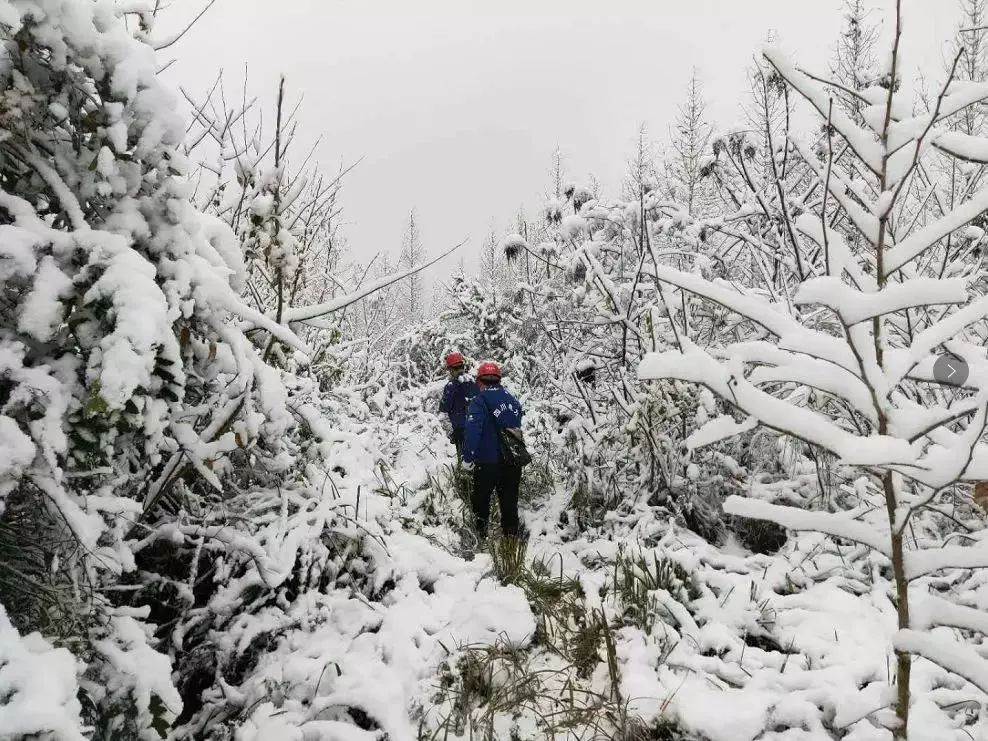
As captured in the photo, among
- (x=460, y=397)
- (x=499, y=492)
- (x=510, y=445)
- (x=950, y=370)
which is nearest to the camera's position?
(x=950, y=370)

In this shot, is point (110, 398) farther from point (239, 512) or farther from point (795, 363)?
point (795, 363)

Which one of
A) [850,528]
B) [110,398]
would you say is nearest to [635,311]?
[850,528]

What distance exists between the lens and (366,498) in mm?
3365

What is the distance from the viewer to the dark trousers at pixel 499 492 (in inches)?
196

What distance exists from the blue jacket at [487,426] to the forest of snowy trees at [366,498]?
29.4 inches

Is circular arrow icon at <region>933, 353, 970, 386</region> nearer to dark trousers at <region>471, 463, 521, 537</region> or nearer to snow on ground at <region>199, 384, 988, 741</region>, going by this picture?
snow on ground at <region>199, 384, 988, 741</region>

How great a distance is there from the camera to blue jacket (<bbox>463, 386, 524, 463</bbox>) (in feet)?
16.0

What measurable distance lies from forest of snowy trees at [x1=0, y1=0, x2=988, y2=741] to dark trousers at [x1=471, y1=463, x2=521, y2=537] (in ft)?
1.74

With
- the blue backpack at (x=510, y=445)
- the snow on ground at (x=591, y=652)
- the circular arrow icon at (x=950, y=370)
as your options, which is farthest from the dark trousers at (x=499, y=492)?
the circular arrow icon at (x=950, y=370)

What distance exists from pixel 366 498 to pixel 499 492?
1.90 m

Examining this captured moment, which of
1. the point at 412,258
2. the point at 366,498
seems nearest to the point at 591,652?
the point at 366,498

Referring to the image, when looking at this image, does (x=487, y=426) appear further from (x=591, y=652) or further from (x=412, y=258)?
(x=412, y=258)

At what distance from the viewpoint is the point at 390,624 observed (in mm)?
2926

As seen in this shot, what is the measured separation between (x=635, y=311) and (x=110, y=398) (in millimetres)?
4277
